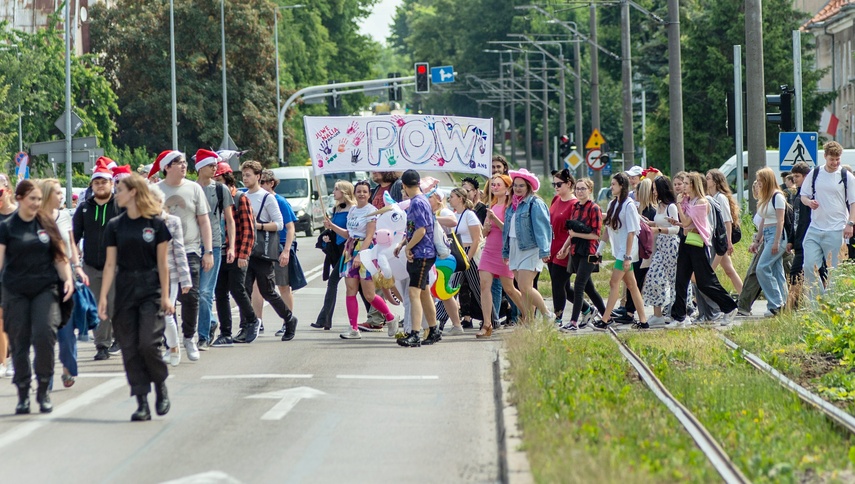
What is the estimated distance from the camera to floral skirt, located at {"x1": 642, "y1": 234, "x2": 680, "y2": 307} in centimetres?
1611

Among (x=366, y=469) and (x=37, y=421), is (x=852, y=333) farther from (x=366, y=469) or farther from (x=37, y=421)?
(x=37, y=421)

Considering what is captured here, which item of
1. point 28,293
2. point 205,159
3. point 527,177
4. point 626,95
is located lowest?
point 28,293

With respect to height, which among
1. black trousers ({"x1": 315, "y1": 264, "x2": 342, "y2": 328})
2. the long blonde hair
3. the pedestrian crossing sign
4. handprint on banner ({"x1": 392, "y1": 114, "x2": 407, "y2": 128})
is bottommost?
black trousers ({"x1": 315, "y1": 264, "x2": 342, "y2": 328})

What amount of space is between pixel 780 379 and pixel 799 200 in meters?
5.41

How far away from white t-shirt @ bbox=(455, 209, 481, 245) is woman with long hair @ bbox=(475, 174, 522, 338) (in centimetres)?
16

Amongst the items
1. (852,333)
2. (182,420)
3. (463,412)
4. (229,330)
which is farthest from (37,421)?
(852,333)

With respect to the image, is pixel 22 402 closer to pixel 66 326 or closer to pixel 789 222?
pixel 66 326

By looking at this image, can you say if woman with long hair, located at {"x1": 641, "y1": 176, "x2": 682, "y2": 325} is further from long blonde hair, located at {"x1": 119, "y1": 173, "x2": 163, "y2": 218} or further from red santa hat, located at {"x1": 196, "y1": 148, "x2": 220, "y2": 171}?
long blonde hair, located at {"x1": 119, "y1": 173, "x2": 163, "y2": 218}

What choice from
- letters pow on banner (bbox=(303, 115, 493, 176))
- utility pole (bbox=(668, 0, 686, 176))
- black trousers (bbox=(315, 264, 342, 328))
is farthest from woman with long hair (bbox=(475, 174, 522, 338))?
utility pole (bbox=(668, 0, 686, 176))

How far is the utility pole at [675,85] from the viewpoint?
27578 millimetres

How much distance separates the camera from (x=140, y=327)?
972cm

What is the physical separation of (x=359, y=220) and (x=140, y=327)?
17.7 feet

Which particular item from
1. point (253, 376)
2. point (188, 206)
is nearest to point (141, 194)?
point (253, 376)

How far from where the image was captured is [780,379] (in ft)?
35.4
